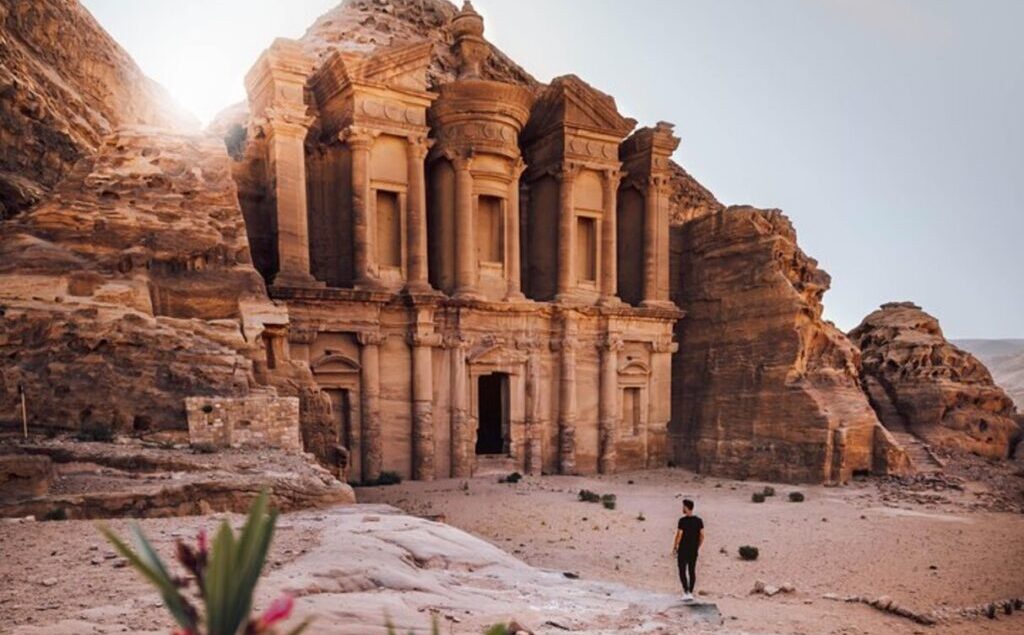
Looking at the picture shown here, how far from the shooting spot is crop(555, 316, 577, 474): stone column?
68.0 feet

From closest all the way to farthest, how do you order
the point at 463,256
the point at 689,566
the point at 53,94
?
1. the point at 689,566
2. the point at 53,94
3. the point at 463,256

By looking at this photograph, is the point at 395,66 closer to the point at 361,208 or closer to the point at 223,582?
the point at 361,208

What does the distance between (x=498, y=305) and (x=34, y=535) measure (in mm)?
15043

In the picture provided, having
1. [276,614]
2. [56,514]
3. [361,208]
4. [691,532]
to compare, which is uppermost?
[361,208]

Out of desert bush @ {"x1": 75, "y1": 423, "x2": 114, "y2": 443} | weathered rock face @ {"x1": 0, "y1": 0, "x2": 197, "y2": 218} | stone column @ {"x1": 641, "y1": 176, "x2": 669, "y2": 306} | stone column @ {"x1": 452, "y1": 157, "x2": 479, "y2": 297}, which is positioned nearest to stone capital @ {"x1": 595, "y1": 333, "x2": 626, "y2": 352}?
stone column @ {"x1": 641, "y1": 176, "x2": 669, "y2": 306}

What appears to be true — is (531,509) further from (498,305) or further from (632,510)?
(498,305)

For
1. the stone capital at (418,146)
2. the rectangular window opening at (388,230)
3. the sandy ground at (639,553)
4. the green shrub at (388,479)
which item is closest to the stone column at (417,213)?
the stone capital at (418,146)

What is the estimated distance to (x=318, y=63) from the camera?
21438 millimetres

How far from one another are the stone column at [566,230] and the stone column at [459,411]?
181 inches

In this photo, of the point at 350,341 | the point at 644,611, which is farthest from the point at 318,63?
the point at 644,611

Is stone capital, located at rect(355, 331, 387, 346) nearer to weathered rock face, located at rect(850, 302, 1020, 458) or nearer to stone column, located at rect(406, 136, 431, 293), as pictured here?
stone column, located at rect(406, 136, 431, 293)

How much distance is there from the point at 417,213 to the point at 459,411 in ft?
22.2

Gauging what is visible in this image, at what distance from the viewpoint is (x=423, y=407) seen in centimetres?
1838

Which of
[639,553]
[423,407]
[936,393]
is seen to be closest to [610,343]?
[423,407]
